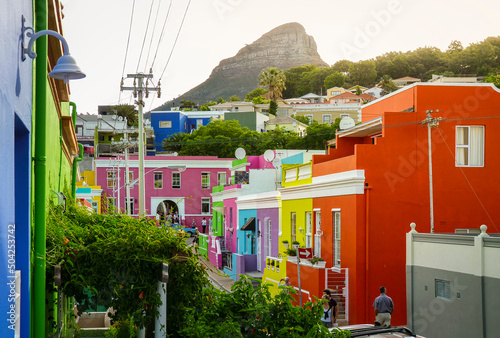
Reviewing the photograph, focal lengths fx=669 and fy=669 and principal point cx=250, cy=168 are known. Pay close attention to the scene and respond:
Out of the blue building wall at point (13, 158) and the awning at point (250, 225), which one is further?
the awning at point (250, 225)

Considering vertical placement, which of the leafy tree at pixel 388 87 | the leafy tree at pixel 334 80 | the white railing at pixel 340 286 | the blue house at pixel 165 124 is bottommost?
the white railing at pixel 340 286

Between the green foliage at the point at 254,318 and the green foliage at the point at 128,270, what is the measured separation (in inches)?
20.5

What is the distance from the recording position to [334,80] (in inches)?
6594

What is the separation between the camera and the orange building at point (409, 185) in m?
21.6

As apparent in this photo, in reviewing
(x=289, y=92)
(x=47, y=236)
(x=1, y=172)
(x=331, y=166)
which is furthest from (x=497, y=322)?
(x=289, y=92)

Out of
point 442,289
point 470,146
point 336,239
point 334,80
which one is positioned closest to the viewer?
point 442,289

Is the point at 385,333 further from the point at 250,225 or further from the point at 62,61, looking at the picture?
the point at 250,225

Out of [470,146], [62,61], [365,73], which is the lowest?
[470,146]

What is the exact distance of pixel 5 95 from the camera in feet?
16.8

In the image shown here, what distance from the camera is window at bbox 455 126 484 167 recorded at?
73.9 feet

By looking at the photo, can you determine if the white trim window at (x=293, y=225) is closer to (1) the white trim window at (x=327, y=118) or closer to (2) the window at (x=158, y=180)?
(2) the window at (x=158, y=180)

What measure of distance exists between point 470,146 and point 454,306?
6.83 meters

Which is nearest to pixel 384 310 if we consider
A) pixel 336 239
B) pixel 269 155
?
pixel 336 239

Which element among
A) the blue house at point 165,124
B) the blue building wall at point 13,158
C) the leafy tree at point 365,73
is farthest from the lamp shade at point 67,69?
the leafy tree at point 365,73
